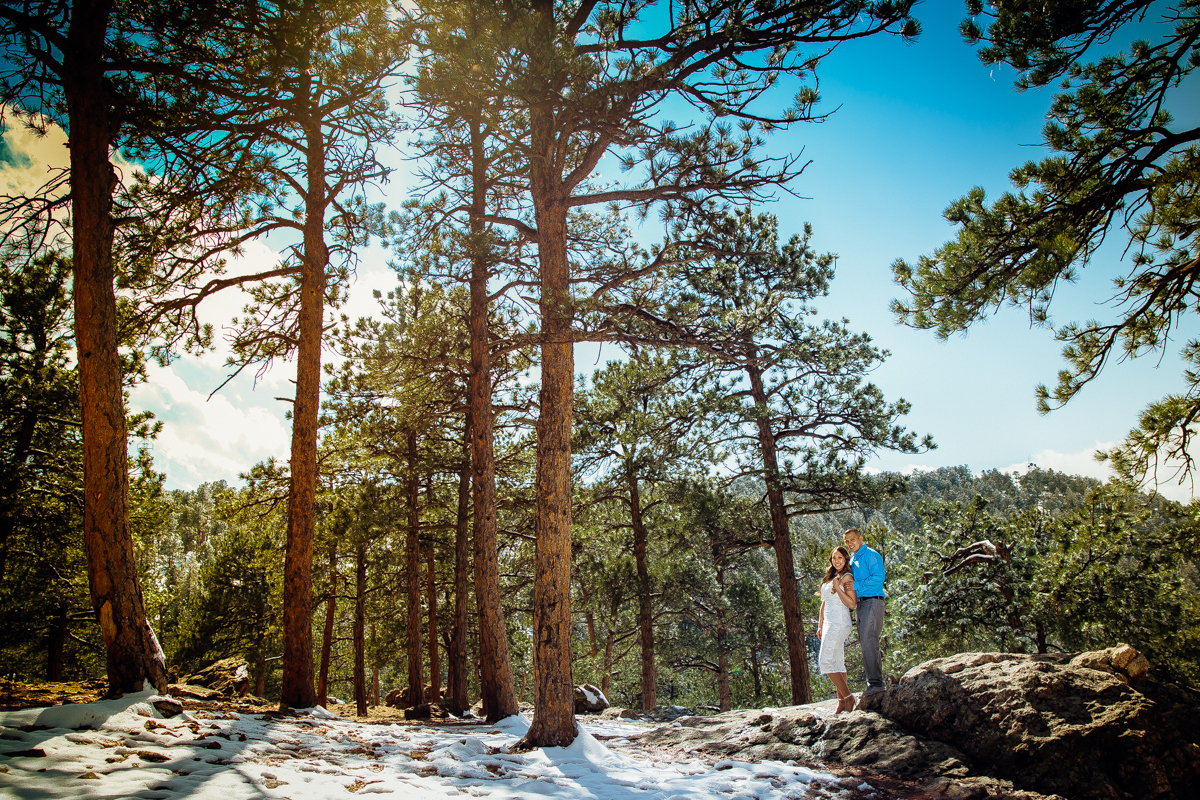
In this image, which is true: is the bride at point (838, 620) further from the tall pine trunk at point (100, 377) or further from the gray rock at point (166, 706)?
the tall pine trunk at point (100, 377)

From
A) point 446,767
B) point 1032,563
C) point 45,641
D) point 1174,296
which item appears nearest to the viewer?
point 446,767

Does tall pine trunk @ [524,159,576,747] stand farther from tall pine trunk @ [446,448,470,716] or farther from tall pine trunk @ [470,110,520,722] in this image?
tall pine trunk @ [446,448,470,716]

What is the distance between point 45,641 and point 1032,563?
89.3ft

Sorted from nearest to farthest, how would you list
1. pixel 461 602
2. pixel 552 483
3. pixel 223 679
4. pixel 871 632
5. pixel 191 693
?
pixel 552 483
pixel 871 632
pixel 191 693
pixel 223 679
pixel 461 602

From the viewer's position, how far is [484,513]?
8.20 metres

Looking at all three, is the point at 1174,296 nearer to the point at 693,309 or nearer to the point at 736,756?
the point at 693,309

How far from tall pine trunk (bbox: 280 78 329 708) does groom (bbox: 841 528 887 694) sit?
22.3 ft

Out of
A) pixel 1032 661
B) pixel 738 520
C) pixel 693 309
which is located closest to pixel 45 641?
pixel 738 520

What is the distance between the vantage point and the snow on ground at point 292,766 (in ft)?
10.1

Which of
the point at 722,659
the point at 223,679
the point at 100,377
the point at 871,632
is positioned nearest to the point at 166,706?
the point at 100,377

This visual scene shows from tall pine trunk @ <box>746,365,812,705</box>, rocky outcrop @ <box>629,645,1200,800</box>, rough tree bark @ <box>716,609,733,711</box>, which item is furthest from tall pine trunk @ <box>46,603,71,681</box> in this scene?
rough tree bark @ <box>716,609,733,711</box>

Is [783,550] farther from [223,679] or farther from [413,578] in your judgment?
[223,679]

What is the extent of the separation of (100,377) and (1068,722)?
31.0ft

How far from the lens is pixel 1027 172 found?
522cm
